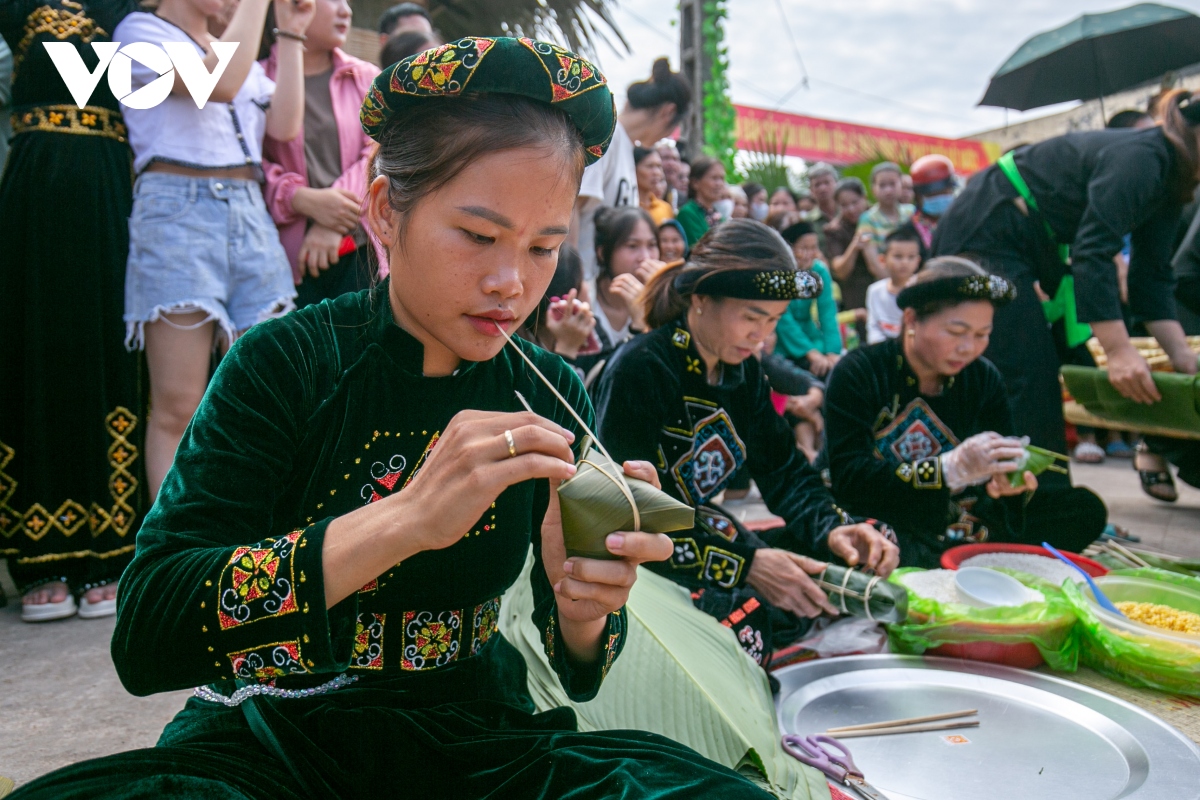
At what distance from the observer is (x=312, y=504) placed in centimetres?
124

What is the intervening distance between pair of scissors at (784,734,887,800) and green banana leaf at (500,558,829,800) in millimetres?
34

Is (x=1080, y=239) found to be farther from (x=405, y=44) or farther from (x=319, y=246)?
(x=319, y=246)

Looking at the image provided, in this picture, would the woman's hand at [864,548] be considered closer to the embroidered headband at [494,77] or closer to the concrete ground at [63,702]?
the embroidered headband at [494,77]

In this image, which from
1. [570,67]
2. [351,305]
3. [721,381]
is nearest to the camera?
[570,67]

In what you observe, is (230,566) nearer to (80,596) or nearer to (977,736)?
(977,736)

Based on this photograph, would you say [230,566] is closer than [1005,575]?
Yes

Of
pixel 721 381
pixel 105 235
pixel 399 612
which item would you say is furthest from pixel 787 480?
pixel 105 235

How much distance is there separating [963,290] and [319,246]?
2.34 metres

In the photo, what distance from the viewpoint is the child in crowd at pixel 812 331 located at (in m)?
5.67

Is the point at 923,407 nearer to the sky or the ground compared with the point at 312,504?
nearer to the ground

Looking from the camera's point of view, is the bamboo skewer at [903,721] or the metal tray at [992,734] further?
the bamboo skewer at [903,721]

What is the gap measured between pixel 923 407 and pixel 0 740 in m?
3.11

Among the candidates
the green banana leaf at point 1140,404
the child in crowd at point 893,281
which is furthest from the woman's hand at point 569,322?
the child in crowd at point 893,281

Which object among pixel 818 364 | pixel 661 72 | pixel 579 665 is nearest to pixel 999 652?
pixel 579 665
